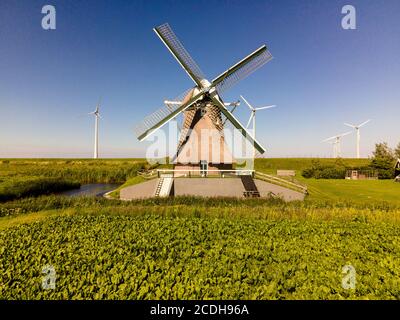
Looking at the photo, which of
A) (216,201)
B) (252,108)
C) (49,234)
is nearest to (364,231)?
(216,201)

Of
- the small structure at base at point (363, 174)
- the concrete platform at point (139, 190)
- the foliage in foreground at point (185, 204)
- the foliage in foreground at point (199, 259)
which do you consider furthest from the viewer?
the small structure at base at point (363, 174)

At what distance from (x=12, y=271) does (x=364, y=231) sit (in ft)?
37.6

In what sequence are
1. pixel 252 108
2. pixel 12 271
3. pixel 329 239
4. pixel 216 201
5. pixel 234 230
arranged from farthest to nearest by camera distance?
pixel 252 108
pixel 216 201
pixel 234 230
pixel 329 239
pixel 12 271

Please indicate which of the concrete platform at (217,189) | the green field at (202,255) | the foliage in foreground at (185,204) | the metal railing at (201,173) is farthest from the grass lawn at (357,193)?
the green field at (202,255)

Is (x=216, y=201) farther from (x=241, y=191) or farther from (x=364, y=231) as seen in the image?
(x=364, y=231)

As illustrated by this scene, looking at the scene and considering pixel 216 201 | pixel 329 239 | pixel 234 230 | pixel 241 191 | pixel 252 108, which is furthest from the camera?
pixel 252 108

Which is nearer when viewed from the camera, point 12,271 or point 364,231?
point 12,271

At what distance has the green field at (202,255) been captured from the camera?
186 inches

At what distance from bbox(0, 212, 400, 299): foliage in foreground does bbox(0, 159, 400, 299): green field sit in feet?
0.08

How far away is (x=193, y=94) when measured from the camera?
21109 mm

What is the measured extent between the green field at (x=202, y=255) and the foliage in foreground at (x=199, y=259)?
0.08 ft

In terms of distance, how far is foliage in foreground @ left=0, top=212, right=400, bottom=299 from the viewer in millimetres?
4707

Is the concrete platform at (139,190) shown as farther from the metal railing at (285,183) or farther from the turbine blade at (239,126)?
the metal railing at (285,183)

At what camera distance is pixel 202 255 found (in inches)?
258
